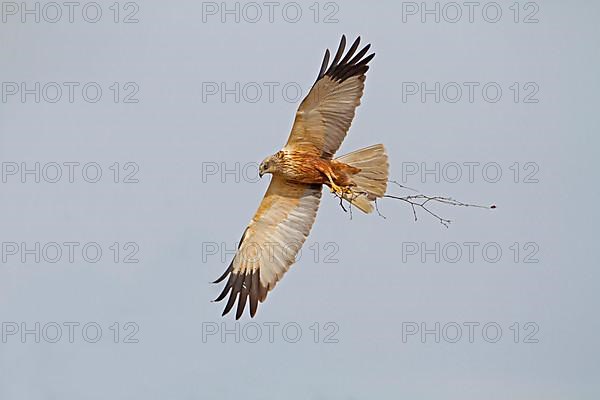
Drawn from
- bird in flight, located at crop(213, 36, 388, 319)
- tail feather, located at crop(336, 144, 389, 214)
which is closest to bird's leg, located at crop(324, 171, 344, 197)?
bird in flight, located at crop(213, 36, 388, 319)

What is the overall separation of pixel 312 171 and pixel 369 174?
0.45m

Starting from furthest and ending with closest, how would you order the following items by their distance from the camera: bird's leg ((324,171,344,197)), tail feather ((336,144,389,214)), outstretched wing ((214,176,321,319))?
outstretched wing ((214,176,321,319)) → tail feather ((336,144,389,214)) → bird's leg ((324,171,344,197))

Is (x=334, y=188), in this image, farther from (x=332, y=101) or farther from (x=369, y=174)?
(x=332, y=101)

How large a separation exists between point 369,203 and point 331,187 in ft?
1.40

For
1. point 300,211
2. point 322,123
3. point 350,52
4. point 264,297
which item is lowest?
point 264,297

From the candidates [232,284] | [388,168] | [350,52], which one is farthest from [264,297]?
[350,52]

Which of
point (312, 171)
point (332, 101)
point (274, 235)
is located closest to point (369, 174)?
point (312, 171)

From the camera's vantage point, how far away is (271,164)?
306 inches

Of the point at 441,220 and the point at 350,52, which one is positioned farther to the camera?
the point at 350,52

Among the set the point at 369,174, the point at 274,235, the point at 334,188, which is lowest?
the point at 274,235

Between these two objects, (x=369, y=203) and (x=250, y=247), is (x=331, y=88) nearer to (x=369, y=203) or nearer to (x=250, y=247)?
(x=369, y=203)

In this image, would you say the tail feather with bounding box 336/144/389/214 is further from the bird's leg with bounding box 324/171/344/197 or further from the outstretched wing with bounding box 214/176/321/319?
the outstretched wing with bounding box 214/176/321/319

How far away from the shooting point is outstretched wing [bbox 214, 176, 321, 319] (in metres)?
8.09

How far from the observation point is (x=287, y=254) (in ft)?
26.8
